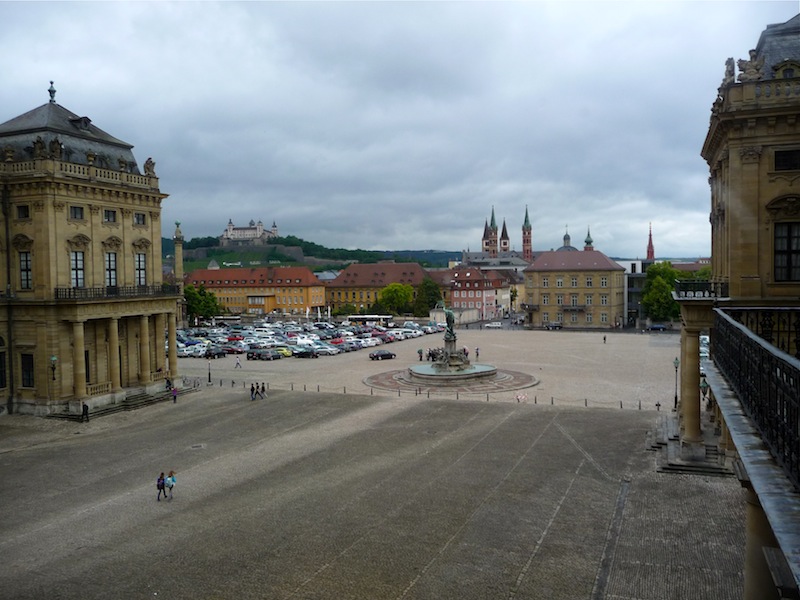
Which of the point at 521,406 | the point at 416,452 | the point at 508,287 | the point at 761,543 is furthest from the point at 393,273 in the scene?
the point at 761,543

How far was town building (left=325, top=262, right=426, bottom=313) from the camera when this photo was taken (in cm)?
13850

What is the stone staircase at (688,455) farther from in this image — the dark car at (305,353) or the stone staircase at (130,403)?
the dark car at (305,353)

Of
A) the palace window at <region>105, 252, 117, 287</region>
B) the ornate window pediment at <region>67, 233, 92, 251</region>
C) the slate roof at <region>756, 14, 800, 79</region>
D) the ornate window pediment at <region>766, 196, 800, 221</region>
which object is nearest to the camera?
the ornate window pediment at <region>766, 196, 800, 221</region>

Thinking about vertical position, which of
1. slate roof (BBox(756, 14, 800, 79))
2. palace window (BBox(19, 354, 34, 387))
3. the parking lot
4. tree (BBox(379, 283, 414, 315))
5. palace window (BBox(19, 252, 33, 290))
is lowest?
the parking lot

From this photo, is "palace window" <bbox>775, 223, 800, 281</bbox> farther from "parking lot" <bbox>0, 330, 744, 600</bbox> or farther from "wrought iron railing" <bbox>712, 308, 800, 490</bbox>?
"wrought iron railing" <bbox>712, 308, 800, 490</bbox>

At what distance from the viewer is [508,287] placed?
150000 mm

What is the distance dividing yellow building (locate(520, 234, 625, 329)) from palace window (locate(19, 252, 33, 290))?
7825 cm

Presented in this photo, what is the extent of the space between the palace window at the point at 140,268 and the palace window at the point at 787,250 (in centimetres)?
3531

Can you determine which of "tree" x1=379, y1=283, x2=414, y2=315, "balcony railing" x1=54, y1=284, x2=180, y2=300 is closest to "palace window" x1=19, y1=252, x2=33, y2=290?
"balcony railing" x1=54, y1=284, x2=180, y2=300

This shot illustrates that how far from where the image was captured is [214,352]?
68625mm

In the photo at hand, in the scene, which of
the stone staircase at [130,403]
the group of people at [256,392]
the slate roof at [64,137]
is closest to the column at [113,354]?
the stone staircase at [130,403]

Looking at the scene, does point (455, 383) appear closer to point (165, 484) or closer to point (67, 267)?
point (67, 267)

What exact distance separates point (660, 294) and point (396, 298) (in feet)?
150

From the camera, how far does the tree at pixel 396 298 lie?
400 feet
